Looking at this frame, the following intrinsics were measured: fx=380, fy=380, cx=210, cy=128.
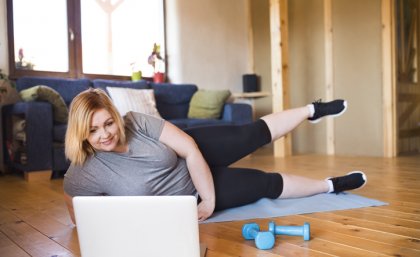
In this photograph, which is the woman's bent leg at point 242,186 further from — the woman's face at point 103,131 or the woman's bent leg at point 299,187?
the woman's face at point 103,131

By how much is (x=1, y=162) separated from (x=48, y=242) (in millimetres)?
2278

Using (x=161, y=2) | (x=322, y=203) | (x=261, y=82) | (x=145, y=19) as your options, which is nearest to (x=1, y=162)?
(x=145, y=19)

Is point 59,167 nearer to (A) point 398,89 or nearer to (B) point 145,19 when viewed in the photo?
(B) point 145,19

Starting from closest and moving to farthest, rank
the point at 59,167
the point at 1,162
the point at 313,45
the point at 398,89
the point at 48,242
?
the point at 48,242 < the point at 59,167 < the point at 1,162 < the point at 398,89 < the point at 313,45

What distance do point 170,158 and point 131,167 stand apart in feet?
0.50

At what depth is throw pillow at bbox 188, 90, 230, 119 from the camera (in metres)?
3.95

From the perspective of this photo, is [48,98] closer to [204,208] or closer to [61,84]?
[61,84]

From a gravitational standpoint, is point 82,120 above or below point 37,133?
above

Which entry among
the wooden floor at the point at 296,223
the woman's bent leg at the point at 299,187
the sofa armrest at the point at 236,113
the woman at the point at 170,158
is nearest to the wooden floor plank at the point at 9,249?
the wooden floor at the point at 296,223

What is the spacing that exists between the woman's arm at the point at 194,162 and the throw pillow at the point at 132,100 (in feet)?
6.50

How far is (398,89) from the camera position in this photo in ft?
13.3

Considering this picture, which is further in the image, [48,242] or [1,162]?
[1,162]

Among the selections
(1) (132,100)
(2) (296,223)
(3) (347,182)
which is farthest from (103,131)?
(1) (132,100)

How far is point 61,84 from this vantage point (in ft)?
11.1
